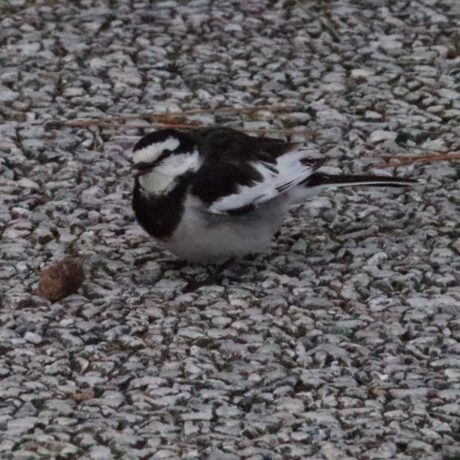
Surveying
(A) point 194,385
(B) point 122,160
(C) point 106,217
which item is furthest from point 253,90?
(A) point 194,385

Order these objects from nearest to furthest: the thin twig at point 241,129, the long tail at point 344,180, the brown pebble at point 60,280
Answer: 1. the brown pebble at point 60,280
2. the long tail at point 344,180
3. the thin twig at point 241,129

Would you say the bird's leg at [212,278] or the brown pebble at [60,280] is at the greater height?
the brown pebble at [60,280]

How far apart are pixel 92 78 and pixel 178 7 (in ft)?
3.31

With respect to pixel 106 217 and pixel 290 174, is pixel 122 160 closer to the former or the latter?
pixel 106 217

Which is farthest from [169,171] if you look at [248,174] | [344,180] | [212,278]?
[344,180]

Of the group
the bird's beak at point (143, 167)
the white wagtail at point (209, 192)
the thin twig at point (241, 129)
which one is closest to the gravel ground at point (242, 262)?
the thin twig at point (241, 129)

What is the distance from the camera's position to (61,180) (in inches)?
288

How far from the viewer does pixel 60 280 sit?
6242mm

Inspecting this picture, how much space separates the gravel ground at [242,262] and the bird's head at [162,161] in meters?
0.41

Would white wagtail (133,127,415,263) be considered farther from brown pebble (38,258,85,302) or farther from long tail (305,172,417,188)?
→ brown pebble (38,258,85,302)

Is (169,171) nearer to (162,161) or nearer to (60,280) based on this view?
(162,161)

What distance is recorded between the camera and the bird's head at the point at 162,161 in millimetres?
6465

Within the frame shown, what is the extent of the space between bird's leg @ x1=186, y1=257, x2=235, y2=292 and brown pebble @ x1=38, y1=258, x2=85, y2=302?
0.47 metres

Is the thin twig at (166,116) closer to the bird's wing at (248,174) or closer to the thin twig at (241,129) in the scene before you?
the thin twig at (241,129)
